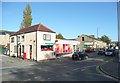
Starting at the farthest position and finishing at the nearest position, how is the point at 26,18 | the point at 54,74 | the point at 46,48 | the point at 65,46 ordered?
1. the point at 26,18
2. the point at 65,46
3. the point at 46,48
4. the point at 54,74

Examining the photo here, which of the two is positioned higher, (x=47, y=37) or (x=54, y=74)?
(x=47, y=37)

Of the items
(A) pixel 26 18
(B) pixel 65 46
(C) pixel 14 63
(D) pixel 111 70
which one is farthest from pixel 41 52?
(A) pixel 26 18

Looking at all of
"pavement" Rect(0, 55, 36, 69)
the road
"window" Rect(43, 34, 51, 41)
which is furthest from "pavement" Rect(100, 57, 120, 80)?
"window" Rect(43, 34, 51, 41)

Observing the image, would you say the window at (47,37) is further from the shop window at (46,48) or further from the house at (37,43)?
the shop window at (46,48)

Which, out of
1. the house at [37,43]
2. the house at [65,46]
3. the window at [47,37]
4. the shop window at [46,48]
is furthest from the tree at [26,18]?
the shop window at [46,48]

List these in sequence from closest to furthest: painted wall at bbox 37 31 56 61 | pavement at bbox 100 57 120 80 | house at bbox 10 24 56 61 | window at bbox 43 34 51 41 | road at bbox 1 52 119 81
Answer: road at bbox 1 52 119 81 → pavement at bbox 100 57 120 80 → painted wall at bbox 37 31 56 61 → house at bbox 10 24 56 61 → window at bbox 43 34 51 41

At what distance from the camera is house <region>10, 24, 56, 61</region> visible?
3947cm

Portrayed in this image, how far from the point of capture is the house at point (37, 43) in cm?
3947

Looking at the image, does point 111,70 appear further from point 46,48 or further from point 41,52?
point 46,48

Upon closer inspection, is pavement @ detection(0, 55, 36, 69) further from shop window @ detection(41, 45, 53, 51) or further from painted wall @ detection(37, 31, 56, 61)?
shop window @ detection(41, 45, 53, 51)

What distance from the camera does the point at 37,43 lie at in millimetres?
39188

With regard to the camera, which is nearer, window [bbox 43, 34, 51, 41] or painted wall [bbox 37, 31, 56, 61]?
painted wall [bbox 37, 31, 56, 61]

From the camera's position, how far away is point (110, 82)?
14516 mm

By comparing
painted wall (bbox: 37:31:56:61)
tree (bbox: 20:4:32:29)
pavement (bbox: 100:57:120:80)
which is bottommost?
pavement (bbox: 100:57:120:80)
